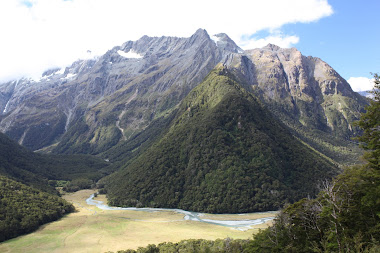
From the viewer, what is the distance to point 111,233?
6270 inches

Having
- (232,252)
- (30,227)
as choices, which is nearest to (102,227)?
(30,227)

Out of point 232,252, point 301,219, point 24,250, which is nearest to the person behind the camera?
point 301,219

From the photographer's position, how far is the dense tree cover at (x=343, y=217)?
53.6 m

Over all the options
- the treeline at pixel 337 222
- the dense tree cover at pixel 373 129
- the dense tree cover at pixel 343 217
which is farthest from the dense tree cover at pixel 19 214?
the dense tree cover at pixel 373 129

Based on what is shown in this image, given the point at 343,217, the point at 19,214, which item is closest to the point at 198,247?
the point at 343,217

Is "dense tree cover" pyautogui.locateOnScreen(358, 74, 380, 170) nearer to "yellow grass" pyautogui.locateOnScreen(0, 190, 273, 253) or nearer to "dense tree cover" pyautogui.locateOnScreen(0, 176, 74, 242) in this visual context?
"yellow grass" pyautogui.locateOnScreen(0, 190, 273, 253)

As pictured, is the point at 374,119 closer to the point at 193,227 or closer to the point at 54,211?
the point at 193,227

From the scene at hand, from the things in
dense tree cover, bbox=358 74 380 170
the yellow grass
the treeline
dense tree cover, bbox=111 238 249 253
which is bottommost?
the yellow grass

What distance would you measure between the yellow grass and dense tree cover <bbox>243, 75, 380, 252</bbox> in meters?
76.0

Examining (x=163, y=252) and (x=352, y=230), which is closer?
(x=352, y=230)

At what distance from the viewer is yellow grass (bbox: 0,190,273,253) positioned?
139 metres

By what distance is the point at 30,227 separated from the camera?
553ft

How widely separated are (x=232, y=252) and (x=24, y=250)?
10860 cm

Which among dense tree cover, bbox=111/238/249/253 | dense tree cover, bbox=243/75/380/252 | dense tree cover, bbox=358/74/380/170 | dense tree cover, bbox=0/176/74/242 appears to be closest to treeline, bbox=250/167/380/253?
dense tree cover, bbox=243/75/380/252
